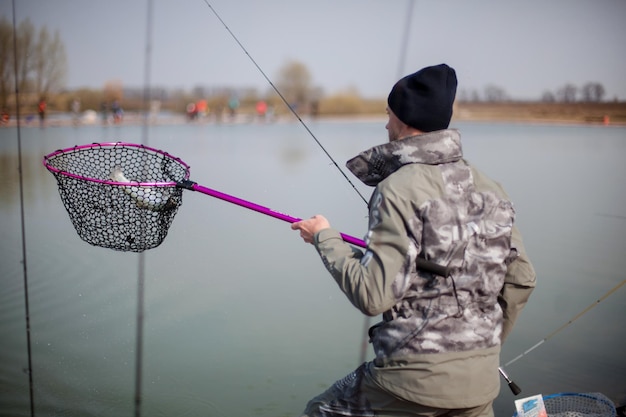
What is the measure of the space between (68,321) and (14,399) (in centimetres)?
80

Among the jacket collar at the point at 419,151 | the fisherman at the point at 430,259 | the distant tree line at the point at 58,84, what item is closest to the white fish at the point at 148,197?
the distant tree line at the point at 58,84

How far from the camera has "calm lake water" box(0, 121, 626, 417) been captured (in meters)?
3.27

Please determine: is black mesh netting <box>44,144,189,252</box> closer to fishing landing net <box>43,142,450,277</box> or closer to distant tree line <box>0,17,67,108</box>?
fishing landing net <box>43,142,450,277</box>

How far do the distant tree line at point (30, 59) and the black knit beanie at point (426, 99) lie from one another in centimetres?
322

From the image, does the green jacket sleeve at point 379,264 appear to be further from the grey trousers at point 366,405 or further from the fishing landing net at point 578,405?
the fishing landing net at point 578,405

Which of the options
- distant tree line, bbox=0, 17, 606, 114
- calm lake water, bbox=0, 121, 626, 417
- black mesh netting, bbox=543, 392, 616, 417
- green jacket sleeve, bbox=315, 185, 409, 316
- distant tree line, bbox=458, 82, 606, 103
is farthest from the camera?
distant tree line, bbox=458, 82, 606, 103

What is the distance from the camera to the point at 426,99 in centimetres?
151

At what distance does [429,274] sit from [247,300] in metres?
2.85

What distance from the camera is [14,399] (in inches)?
122

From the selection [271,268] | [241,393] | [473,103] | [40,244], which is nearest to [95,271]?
[40,244]

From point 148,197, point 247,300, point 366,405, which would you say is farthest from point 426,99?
point 247,300

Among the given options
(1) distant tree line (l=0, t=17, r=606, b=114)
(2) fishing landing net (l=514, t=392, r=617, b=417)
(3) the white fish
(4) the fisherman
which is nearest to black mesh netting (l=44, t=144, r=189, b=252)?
(3) the white fish

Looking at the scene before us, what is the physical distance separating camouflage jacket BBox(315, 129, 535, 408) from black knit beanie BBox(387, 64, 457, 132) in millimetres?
46

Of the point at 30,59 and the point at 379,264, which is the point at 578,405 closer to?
the point at 379,264
